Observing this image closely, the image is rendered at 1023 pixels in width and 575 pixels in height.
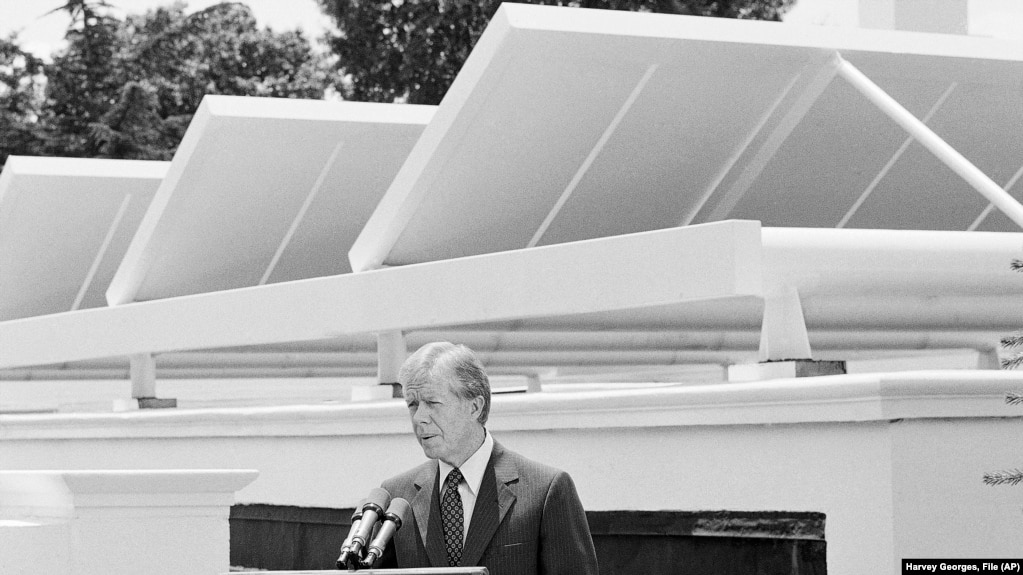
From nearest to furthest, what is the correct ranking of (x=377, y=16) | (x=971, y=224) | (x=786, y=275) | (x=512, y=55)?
1. (x=786, y=275)
2. (x=512, y=55)
3. (x=971, y=224)
4. (x=377, y=16)

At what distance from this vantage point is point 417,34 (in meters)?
36.3

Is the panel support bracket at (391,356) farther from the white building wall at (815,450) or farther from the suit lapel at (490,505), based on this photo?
the suit lapel at (490,505)

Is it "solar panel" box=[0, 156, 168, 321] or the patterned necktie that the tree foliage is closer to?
"solar panel" box=[0, 156, 168, 321]

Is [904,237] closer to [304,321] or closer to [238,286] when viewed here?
[304,321]

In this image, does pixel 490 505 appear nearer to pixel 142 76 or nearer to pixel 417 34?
pixel 417 34

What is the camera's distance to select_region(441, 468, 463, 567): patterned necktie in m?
4.82

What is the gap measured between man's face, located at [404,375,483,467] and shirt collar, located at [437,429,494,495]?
1.6 inches

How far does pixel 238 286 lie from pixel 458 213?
429 cm

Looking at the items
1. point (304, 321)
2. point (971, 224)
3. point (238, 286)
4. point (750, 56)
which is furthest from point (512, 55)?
point (238, 286)

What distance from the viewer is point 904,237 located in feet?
24.4

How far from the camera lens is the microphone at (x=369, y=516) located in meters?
4.29

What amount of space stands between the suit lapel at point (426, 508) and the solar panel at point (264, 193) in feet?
26.8

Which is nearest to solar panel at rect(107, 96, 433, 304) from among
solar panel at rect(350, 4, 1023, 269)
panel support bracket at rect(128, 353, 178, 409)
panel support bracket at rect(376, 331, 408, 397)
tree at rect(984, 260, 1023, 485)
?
panel support bracket at rect(128, 353, 178, 409)

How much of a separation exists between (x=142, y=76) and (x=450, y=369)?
3758cm
